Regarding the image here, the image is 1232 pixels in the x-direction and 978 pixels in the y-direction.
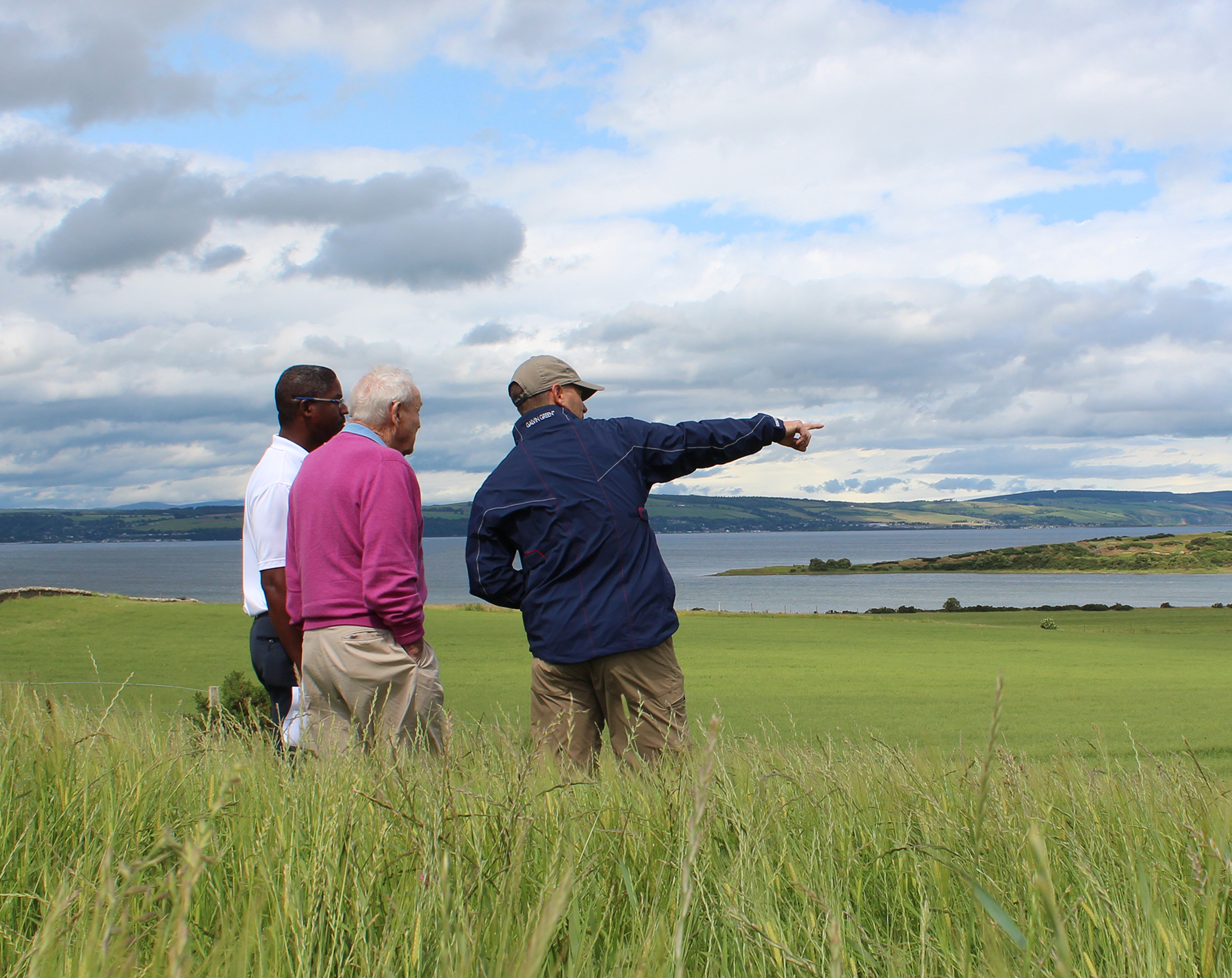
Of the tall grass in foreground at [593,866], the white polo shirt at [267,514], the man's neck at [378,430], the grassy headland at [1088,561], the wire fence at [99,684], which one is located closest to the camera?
the tall grass in foreground at [593,866]

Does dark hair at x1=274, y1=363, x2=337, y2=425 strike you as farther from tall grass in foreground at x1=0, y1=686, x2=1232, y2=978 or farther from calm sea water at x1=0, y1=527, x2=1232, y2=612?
calm sea water at x1=0, y1=527, x2=1232, y2=612

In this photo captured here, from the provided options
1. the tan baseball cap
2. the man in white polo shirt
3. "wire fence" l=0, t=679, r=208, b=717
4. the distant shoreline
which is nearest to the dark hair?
the man in white polo shirt

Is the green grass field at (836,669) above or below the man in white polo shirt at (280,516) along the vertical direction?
below

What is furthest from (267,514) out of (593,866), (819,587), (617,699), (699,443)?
(819,587)

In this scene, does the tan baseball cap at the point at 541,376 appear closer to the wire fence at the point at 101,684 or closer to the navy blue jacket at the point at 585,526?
the navy blue jacket at the point at 585,526

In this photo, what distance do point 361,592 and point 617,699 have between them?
46.6 inches

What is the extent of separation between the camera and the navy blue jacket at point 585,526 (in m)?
3.67

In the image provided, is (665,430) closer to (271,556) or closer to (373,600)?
(373,600)

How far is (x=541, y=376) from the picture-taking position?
4.09 metres

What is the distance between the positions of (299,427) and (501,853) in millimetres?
2705

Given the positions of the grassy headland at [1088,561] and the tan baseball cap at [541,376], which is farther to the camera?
the grassy headland at [1088,561]

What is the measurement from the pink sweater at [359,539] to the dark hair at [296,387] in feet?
1.85

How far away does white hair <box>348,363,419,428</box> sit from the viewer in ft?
12.5

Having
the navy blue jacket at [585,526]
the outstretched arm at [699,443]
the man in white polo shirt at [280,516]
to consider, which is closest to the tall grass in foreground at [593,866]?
the navy blue jacket at [585,526]
